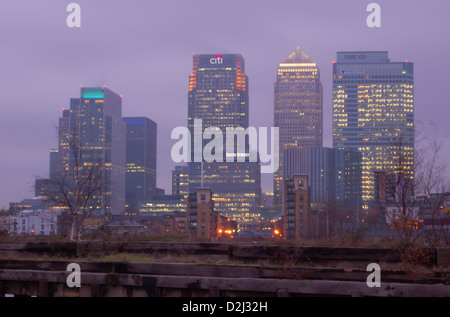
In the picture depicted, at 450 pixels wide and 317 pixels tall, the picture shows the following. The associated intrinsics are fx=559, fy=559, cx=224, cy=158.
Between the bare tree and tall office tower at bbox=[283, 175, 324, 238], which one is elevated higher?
the bare tree

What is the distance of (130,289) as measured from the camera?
46.1ft

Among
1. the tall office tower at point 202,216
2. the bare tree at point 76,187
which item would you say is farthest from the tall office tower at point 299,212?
the bare tree at point 76,187

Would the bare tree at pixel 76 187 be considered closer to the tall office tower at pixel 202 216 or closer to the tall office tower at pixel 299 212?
the tall office tower at pixel 202 216

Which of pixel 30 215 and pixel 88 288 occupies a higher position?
pixel 88 288

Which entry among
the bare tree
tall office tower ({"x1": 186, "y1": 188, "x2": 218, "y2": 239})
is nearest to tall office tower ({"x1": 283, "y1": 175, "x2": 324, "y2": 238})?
tall office tower ({"x1": 186, "y1": 188, "x2": 218, "y2": 239})

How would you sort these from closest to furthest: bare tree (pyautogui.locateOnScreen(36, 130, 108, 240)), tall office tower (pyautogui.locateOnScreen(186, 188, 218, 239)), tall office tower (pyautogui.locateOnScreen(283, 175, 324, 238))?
bare tree (pyautogui.locateOnScreen(36, 130, 108, 240)), tall office tower (pyautogui.locateOnScreen(186, 188, 218, 239)), tall office tower (pyautogui.locateOnScreen(283, 175, 324, 238))

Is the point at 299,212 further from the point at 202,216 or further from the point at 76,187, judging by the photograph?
the point at 76,187

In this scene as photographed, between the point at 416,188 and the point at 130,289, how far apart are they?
21118mm

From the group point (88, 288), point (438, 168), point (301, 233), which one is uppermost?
point (438, 168)

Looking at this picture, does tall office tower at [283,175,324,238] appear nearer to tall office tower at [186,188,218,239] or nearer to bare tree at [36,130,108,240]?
tall office tower at [186,188,218,239]

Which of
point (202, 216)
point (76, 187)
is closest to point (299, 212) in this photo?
point (202, 216)

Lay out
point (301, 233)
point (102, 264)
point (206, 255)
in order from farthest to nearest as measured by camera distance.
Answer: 1. point (301, 233)
2. point (206, 255)
3. point (102, 264)

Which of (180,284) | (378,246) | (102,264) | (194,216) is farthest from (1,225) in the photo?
(194,216)
